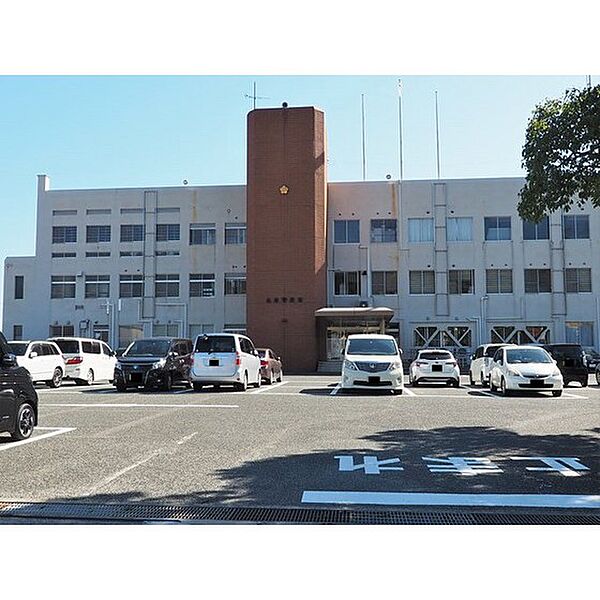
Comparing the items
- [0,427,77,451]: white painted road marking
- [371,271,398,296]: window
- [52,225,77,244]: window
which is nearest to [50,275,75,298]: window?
[52,225,77,244]: window

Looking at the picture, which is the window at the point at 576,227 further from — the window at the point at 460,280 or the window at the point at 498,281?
the window at the point at 460,280

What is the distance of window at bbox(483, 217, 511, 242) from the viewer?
42844 mm

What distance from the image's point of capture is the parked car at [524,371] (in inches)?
760

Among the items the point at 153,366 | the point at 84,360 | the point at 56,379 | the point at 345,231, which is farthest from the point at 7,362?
the point at 345,231

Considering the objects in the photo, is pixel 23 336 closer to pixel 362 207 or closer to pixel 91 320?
pixel 91 320

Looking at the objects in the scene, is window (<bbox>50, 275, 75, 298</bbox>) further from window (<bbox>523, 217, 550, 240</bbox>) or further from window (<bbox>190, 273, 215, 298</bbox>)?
window (<bbox>523, 217, 550, 240</bbox>)

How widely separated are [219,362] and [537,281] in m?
27.5

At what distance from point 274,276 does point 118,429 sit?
29304 mm

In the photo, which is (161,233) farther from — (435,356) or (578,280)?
(578,280)

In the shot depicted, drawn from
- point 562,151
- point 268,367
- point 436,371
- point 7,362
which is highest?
point 562,151

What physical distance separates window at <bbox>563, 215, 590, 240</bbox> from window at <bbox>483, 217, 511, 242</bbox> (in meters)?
3.47

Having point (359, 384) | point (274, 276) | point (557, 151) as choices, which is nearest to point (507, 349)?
point (359, 384)

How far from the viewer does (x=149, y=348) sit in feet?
73.0

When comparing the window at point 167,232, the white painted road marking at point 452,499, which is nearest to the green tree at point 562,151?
the white painted road marking at point 452,499
